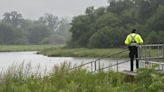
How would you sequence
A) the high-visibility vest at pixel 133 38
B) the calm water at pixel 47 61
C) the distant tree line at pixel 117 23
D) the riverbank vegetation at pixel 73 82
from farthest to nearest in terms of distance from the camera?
1. the distant tree line at pixel 117 23
2. the calm water at pixel 47 61
3. the high-visibility vest at pixel 133 38
4. the riverbank vegetation at pixel 73 82

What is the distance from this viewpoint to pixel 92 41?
3782 inches

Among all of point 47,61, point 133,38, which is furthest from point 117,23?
point 133,38

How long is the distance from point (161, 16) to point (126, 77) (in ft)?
219

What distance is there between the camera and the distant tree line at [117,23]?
85.2 meters

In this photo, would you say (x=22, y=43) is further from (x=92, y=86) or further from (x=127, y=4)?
(x=92, y=86)

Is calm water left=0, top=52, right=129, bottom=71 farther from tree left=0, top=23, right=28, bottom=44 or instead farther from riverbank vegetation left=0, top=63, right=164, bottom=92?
tree left=0, top=23, right=28, bottom=44

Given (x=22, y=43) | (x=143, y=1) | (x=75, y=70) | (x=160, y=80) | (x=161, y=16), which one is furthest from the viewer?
(x=22, y=43)

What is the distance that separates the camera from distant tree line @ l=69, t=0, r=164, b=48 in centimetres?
8525

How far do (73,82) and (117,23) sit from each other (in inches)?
3250

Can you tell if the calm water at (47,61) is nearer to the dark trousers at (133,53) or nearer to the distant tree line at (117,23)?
the dark trousers at (133,53)

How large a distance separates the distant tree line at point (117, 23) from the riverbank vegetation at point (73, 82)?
64759mm

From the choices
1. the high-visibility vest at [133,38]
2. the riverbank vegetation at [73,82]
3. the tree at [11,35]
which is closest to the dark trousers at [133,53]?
the high-visibility vest at [133,38]

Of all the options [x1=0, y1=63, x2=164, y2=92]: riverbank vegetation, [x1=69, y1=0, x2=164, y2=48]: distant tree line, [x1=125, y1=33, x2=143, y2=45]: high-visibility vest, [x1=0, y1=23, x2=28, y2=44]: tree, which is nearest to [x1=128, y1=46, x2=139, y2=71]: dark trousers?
[x1=125, y1=33, x2=143, y2=45]: high-visibility vest

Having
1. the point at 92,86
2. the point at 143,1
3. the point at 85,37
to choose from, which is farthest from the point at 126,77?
the point at 85,37
